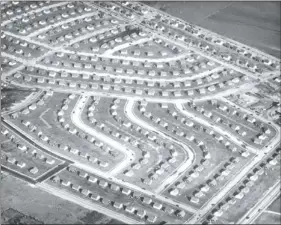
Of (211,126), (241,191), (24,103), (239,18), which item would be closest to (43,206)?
(24,103)

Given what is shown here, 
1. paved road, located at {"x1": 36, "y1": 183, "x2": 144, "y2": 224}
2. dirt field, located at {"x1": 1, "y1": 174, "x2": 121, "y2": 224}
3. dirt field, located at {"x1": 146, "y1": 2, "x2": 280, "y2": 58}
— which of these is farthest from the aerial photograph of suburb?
dirt field, located at {"x1": 146, "y1": 2, "x2": 280, "y2": 58}

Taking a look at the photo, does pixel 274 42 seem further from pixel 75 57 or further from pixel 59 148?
pixel 59 148

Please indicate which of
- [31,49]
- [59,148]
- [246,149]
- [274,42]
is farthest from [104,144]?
[274,42]

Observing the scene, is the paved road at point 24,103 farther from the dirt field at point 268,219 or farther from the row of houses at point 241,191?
the dirt field at point 268,219

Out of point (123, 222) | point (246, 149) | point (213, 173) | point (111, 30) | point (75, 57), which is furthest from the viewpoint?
point (111, 30)

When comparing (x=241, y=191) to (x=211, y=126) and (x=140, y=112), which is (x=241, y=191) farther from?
(x=140, y=112)

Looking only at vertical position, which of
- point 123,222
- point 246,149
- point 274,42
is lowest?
point 123,222
